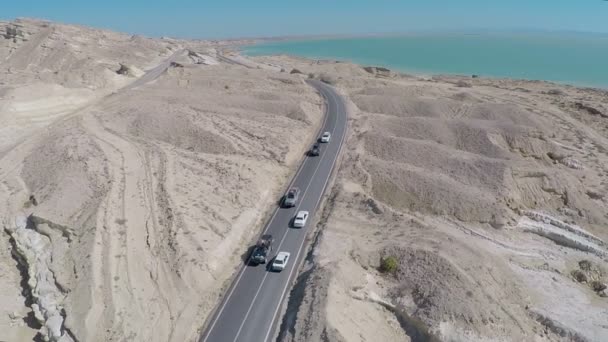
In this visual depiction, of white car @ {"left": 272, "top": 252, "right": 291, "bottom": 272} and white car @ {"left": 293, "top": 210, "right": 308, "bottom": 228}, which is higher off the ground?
white car @ {"left": 293, "top": 210, "right": 308, "bottom": 228}

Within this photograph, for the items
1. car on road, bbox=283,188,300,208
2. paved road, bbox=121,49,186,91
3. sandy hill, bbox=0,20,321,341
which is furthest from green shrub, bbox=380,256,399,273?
paved road, bbox=121,49,186,91

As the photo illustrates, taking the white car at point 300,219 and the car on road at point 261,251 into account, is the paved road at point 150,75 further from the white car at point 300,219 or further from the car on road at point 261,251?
the car on road at point 261,251

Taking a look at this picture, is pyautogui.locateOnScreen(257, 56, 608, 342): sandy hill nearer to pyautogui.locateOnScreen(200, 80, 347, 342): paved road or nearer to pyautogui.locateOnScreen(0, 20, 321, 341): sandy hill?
pyautogui.locateOnScreen(200, 80, 347, 342): paved road

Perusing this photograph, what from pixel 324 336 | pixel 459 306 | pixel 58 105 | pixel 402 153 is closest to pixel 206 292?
pixel 324 336

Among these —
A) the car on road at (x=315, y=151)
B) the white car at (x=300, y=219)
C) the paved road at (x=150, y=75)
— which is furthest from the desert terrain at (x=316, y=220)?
the paved road at (x=150, y=75)

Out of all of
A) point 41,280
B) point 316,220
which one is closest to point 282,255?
point 316,220

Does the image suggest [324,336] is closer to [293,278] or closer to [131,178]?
[293,278]
